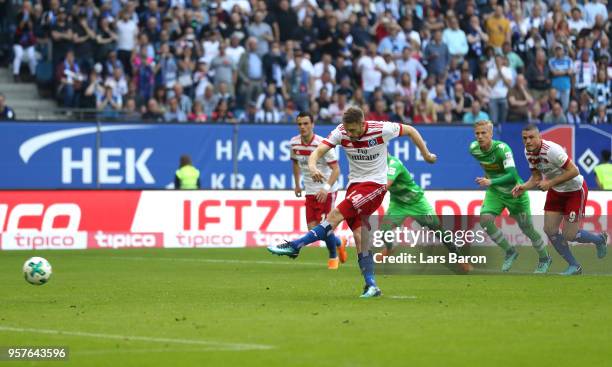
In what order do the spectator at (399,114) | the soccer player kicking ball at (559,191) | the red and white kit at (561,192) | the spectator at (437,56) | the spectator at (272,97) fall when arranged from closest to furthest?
the soccer player kicking ball at (559,191) → the red and white kit at (561,192) → the spectator at (272,97) → the spectator at (399,114) → the spectator at (437,56)

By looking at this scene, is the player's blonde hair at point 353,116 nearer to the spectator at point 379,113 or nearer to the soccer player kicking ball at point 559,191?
the soccer player kicking ball at point 559,191

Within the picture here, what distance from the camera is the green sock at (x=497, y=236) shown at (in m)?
18.6

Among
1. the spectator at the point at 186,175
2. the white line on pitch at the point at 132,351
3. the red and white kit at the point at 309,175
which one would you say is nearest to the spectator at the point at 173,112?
the spectator at the point at 186,175

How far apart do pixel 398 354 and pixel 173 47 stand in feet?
70.6

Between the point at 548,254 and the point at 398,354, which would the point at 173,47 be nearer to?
the point at 548,254

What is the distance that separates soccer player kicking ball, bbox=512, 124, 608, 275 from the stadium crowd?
39.3 ft

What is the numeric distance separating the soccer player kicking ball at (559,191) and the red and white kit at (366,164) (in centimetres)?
368

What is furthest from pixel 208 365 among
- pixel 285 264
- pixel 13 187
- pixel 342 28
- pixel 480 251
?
pixel 342 28

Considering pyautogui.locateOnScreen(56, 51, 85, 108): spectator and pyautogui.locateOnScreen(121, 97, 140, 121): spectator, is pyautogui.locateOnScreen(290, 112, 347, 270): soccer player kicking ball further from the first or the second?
pyautogui.locateOnScreen(56, 51, 85, 108): spectator

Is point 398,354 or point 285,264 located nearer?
point 398,354

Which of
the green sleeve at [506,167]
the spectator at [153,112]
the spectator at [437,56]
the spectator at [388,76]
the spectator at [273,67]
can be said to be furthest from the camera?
the spectator at [437,56]

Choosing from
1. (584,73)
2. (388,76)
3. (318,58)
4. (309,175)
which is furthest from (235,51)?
Result: (309,175)

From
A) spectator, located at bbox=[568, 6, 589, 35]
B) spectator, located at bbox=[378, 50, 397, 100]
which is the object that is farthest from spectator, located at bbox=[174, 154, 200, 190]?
spectator, located at bbox=[568, 6, 589, 35]

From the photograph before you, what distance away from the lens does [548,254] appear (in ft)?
61.1
